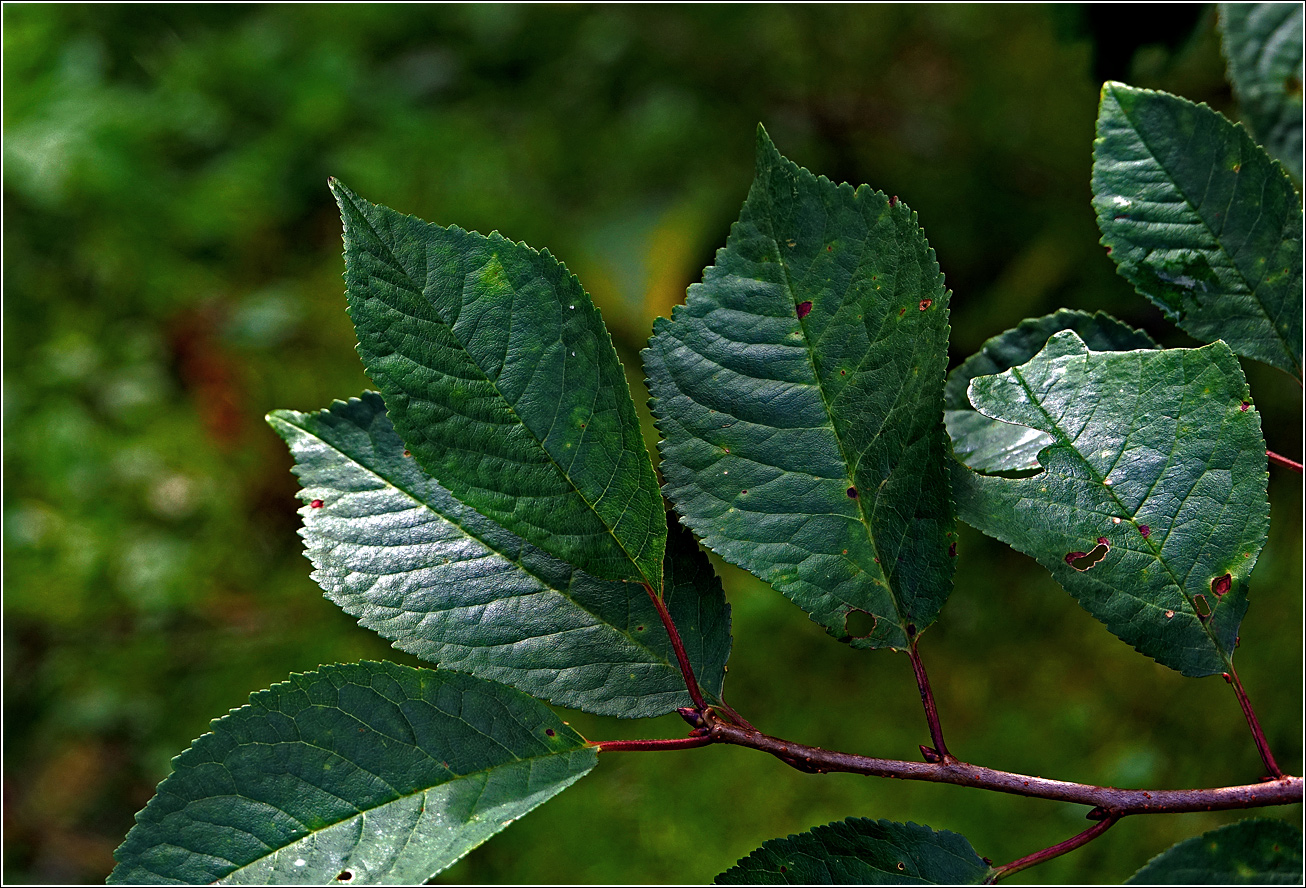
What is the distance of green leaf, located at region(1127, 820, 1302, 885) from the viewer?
464mm

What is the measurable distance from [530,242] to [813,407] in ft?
4.54

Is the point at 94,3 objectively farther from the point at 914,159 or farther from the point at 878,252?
the point at 878,252

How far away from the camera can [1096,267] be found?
5.02 feet

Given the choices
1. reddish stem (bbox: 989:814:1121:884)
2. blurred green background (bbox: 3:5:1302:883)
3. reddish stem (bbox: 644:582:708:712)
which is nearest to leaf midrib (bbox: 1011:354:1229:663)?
reddish stem (bbox: 989:814:1121:884)

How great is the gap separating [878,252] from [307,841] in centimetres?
39

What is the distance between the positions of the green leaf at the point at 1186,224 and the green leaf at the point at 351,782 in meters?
0.41

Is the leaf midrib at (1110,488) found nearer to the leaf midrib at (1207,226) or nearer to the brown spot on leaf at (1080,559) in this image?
the brown spot on leaf at (1080,559)

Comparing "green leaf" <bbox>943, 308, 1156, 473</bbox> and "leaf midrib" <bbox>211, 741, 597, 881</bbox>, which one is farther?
"green leaf" <bbox>943, 308, 1156, 473</bbox>

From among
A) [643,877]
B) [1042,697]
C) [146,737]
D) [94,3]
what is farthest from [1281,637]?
[94,3]

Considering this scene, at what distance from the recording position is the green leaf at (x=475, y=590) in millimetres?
481

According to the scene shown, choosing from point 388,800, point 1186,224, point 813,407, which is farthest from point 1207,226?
point 388,800

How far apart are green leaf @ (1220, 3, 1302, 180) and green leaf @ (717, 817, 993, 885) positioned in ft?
1.90

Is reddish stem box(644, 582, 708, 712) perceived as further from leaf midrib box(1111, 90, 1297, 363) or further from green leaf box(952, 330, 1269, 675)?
leaf midrib box(1111, 90, 1297, 363)

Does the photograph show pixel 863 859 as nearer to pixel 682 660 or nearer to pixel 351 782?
pixel 682 660
